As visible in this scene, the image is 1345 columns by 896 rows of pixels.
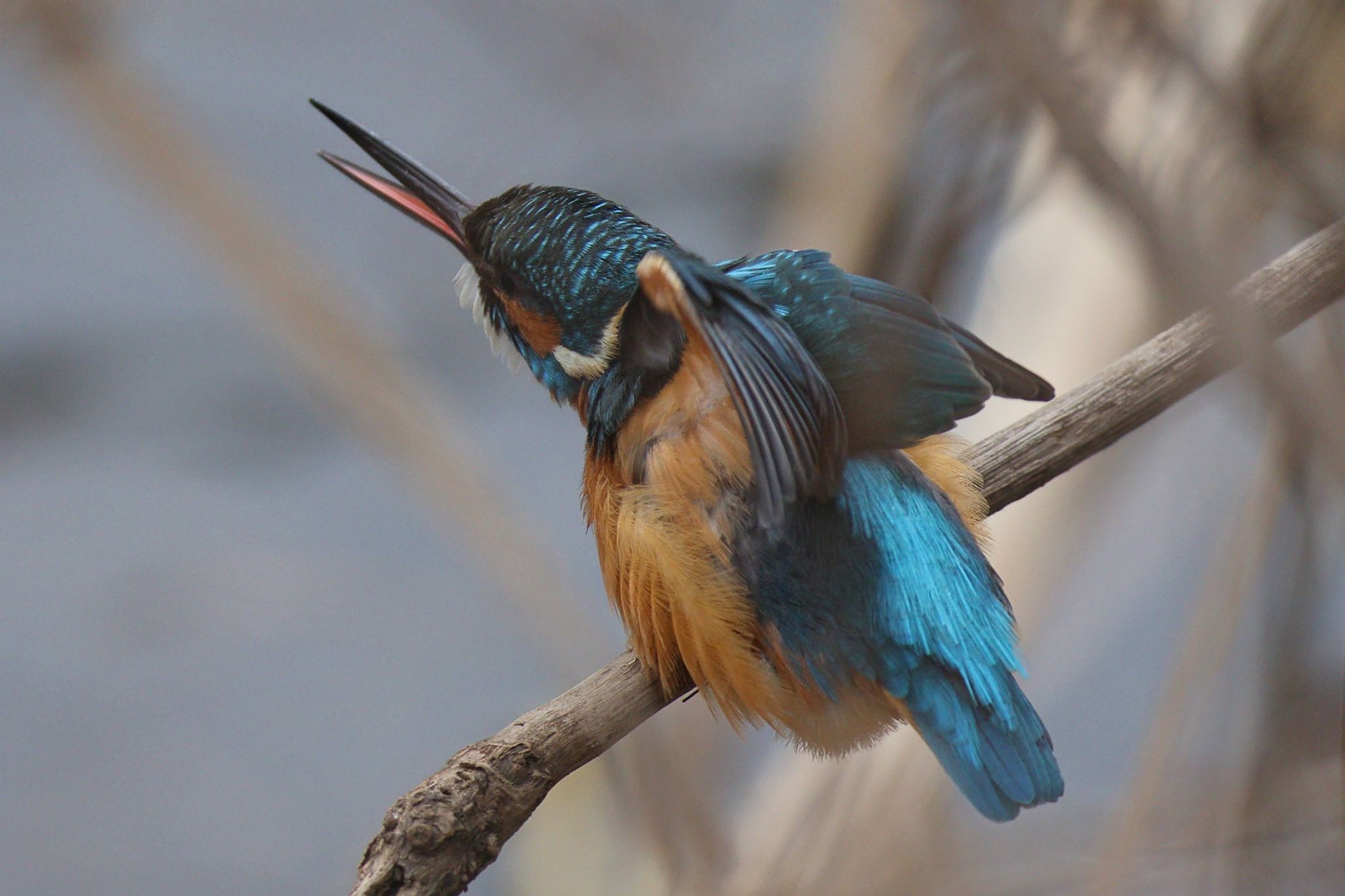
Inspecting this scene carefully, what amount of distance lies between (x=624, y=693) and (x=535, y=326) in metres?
0.60

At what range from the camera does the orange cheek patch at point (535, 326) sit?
→ 7.14 feet

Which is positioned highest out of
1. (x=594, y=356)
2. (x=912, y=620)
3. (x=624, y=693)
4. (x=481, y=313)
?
(x=481, y=313)

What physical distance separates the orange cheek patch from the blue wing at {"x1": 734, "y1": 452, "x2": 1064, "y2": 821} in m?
0.47

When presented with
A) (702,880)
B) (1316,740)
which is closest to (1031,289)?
(1316,740)

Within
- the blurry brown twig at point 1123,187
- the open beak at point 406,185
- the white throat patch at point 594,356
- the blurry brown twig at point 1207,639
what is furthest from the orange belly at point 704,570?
the blurry brown twig at point 1123,187

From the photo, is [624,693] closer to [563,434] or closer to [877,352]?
[877,352]

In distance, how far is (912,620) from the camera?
187 centimetres

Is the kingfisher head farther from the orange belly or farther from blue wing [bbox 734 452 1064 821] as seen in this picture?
blue wing [bbox 734 452 1064 821]

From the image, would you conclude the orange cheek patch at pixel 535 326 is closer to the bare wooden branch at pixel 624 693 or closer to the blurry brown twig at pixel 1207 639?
the bare wooden branch at pixel 624 693

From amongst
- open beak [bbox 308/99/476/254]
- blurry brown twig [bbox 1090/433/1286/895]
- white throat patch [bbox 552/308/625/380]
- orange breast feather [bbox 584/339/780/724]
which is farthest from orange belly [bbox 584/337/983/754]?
open beak [bbox 308/99/476/254]

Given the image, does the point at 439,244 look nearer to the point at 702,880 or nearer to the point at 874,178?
the point at 874,178

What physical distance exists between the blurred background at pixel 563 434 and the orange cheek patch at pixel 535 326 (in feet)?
0.69

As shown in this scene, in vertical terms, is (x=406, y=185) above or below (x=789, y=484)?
above

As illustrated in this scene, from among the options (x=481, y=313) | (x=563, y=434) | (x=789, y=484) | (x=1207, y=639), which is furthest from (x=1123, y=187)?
(x=563, y=434)
